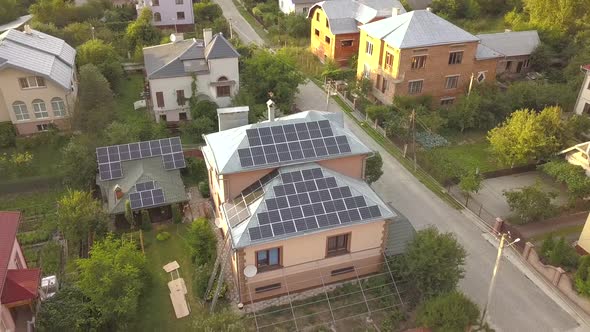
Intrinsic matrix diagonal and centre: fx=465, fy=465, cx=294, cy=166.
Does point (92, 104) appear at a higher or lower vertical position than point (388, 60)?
lower

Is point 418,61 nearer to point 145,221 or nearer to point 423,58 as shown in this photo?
point 423,58

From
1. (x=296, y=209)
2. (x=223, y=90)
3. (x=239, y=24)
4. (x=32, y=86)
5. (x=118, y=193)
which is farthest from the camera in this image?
(x=239, y=24)

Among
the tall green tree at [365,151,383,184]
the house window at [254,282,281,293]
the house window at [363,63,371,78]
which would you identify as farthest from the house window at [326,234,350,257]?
the house window at [363,63,371,78]

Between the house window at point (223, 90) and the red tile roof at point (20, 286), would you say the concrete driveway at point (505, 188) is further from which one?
the red tile roof at point (20, 286)

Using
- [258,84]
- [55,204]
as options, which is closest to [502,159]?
[258,84]

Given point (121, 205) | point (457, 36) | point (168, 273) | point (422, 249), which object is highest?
point (457, 36)

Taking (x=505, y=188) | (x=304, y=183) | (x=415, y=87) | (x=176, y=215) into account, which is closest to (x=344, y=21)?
(x=415, y=87)

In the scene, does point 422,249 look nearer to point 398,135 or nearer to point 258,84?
point 398,135
